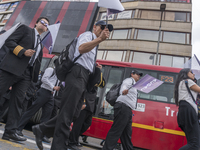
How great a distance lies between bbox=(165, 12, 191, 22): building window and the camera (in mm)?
19278

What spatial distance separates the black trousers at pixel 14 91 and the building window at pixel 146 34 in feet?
60.5

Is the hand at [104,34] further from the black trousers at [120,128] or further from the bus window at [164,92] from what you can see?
the bus window at [164,92]

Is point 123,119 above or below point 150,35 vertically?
below

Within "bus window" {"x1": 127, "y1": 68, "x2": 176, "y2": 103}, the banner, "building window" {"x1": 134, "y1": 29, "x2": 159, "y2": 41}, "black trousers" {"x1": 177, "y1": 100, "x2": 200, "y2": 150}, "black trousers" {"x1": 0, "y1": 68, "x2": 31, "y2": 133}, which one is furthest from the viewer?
"building window" {"x1": 134, "y1": 29, "x2": 159, "y2": 41}

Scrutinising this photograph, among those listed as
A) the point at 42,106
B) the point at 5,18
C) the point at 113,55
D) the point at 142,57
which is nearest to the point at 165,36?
the point at 142,57

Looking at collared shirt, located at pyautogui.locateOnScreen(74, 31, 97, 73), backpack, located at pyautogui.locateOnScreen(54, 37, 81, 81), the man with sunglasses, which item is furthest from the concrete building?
backpack, located at pyautogui.locateOnScreen(54, 37, 81, 81)

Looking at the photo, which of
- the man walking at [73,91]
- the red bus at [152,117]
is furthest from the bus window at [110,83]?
the man walking at [73,91]

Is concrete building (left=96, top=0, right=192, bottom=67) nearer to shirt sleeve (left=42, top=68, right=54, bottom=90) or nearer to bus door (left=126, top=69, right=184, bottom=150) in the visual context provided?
bus door (left=126, top=69, right=184, bottom=150)

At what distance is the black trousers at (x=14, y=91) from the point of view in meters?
2.35

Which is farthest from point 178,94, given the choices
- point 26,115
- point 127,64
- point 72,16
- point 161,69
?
point 72,16

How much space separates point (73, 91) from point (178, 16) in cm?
2160

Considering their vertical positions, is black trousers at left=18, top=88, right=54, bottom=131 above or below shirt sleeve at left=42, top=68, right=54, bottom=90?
below

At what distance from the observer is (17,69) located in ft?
7.93

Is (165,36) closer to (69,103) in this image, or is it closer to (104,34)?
(104,34)
